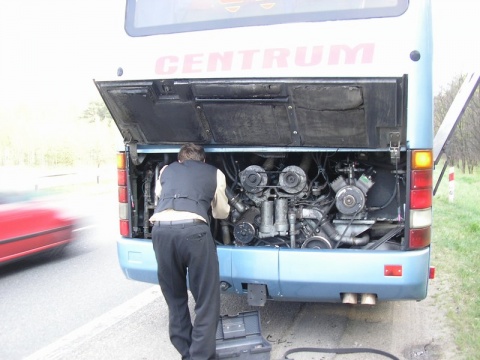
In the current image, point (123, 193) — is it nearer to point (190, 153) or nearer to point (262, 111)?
point (190, 153)

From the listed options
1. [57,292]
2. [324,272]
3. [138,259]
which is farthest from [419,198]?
[57,292]

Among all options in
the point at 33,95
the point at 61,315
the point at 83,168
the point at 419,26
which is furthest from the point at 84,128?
the point at 419,26

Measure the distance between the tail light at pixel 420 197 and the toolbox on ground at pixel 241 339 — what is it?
131cm

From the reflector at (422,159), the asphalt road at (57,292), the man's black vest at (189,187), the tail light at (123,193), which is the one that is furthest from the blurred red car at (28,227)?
the reflector at (422,159)

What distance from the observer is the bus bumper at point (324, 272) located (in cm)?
352

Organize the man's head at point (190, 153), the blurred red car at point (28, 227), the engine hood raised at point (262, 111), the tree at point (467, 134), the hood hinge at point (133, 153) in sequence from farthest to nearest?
the tree at point (467, 134) → the blurred red car at point (28, 227) → the hood hinge at point (133, 153) → the man's head at point (190, 153) → the engine hood raised at point (262, 111)

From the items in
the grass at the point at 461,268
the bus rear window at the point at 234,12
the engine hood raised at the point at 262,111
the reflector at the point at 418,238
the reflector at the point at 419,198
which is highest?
the bus rear window at the point at 234,12

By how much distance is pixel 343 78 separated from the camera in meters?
3.23

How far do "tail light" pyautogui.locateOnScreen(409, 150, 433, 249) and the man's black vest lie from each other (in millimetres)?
1436

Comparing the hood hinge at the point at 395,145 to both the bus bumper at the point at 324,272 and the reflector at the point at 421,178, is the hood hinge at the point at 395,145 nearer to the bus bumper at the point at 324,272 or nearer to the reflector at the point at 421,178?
the reflector at the point at 421,178

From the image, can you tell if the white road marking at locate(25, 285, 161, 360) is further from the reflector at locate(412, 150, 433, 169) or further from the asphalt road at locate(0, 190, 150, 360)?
the reflector at locate(412, 150, 433, 169)

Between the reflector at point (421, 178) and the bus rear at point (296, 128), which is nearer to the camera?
the bus rear at point (296, 128)

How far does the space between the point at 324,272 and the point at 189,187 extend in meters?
1.17

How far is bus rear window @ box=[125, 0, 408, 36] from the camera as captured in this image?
3.43 metres
